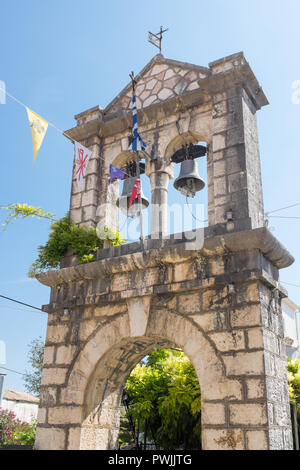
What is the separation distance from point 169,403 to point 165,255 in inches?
141

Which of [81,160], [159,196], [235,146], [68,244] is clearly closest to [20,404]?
[68,244]

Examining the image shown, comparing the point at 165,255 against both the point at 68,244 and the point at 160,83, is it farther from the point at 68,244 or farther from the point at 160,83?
the point at 160,83

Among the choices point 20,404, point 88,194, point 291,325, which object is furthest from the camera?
point 20,404

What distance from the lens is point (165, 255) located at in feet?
16.4

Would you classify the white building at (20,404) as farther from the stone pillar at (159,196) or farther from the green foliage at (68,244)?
the stone pillar at (159,196)

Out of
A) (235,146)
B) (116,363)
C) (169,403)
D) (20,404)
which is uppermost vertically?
(235,146)

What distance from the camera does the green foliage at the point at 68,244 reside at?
5.86 meters

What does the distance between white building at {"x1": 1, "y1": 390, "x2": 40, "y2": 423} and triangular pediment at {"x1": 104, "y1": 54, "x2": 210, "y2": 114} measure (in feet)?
55.9

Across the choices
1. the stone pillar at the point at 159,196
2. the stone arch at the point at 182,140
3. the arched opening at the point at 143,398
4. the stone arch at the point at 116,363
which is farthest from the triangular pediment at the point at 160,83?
the arched opening at the point at 143,398

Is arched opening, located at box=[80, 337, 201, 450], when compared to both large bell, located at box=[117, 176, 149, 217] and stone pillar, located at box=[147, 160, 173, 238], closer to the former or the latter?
stone pillar, located at box=[147, 160, 173, 238]

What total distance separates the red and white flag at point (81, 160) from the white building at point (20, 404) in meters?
16.7
